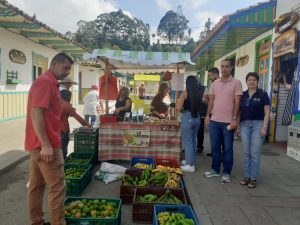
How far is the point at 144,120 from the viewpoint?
6.77 metres

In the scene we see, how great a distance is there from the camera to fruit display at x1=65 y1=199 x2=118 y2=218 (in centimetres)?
346

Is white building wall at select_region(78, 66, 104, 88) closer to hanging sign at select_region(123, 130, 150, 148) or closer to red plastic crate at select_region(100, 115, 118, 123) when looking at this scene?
red plastic crate at select_region(100, 115, 118, 123)

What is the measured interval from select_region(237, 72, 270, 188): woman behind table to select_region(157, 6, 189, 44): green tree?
120007 mm

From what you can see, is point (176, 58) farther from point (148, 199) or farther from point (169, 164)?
point (148, 199)

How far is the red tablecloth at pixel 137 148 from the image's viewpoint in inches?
246

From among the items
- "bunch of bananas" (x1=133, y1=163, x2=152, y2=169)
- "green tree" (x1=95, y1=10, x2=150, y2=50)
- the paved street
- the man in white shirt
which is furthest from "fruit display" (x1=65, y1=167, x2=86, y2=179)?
"green tree" (x1=95, y1=10, x2=150, y2=50)

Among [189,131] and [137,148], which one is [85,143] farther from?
[189,131]

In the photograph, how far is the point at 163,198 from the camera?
3.95 m

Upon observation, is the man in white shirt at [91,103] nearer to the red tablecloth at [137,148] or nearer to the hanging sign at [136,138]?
the red tablecloth at [137,148]

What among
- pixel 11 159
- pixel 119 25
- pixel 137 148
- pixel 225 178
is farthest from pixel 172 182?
pixel 119 25

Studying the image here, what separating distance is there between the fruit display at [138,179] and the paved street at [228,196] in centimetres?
29

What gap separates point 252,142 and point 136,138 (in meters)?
2.43

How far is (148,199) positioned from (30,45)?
11945 mm

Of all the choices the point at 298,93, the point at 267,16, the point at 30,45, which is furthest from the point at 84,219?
A: the point at 30,45
